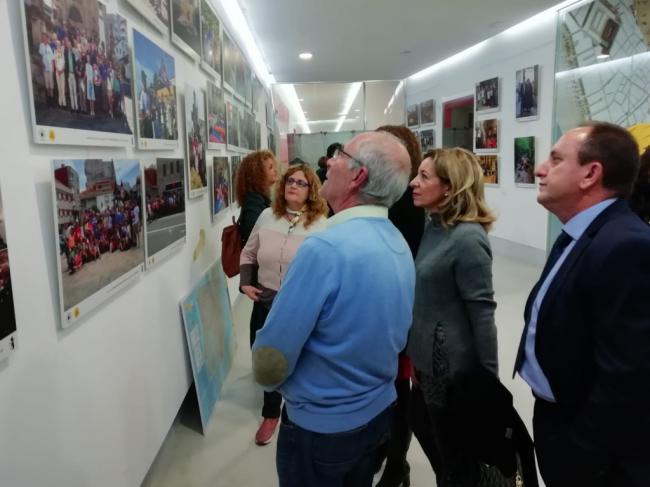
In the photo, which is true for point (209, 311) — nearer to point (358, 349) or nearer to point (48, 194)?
point (48, 194)

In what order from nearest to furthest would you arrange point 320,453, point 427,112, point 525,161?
point 320,453 < point 525,161 < point 427,112

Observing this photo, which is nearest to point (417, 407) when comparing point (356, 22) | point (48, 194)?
point (48, 194)

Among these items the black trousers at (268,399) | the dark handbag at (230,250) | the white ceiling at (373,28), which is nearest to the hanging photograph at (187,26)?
the dark handbag at (230,250)

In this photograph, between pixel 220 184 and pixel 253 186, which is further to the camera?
pixel 220 184

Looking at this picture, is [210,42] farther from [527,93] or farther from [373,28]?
[527,93]

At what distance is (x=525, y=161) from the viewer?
27.2 ft

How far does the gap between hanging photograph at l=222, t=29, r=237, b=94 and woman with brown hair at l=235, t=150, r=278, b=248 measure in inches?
73.0

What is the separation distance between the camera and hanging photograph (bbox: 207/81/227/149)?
4070 mm

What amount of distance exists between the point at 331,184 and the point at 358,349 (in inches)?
20.7

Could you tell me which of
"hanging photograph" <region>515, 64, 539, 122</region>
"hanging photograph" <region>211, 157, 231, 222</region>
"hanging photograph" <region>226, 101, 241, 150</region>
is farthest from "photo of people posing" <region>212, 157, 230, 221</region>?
"hanging photograph" <region>515, 64, 539, 122</region>

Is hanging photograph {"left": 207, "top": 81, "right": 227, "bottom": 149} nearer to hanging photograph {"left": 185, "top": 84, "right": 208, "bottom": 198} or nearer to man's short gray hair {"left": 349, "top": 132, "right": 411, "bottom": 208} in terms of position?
hanging photograph {"left": 185, "top": 84, "right": 208, "bottom": 198}

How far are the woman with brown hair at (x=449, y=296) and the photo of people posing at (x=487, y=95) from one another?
7886mm

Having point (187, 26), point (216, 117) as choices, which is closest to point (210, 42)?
point (216, 117)

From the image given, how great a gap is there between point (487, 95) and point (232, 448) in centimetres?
867
